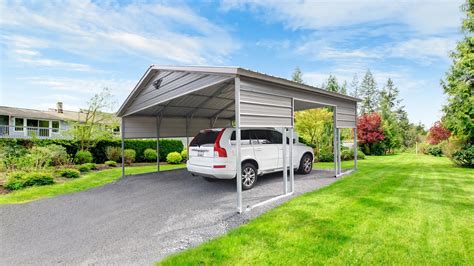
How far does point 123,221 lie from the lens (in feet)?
15.3

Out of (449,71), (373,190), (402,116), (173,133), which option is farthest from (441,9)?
(402,116)

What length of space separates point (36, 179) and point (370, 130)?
24116 millimetres

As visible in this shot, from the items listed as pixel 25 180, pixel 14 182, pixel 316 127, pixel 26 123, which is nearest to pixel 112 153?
pixel 25 180

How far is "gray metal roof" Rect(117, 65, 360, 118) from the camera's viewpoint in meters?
5.35

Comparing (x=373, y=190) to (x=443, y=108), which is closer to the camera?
(x=373, y=190)

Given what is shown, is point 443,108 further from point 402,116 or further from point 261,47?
point 402,116

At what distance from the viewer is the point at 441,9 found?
10.5 m

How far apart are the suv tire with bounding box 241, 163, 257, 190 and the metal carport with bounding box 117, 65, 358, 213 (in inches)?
39.2

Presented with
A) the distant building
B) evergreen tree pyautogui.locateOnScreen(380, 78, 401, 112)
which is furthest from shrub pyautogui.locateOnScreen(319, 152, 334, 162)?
evergreen tree pyautogui.locateOnScreen(380, 78, 401, 112)

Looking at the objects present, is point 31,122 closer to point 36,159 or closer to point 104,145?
point 104,145

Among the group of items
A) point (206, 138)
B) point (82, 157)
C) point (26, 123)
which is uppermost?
point (26, 123)

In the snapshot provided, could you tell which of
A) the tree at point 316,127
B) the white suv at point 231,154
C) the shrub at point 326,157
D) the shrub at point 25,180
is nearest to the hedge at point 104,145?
the shrub at point 25,180

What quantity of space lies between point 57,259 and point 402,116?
2031 inches

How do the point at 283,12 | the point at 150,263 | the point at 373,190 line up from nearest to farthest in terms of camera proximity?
the point at 150,263 < the point at 373,190 < the point at 283,12
